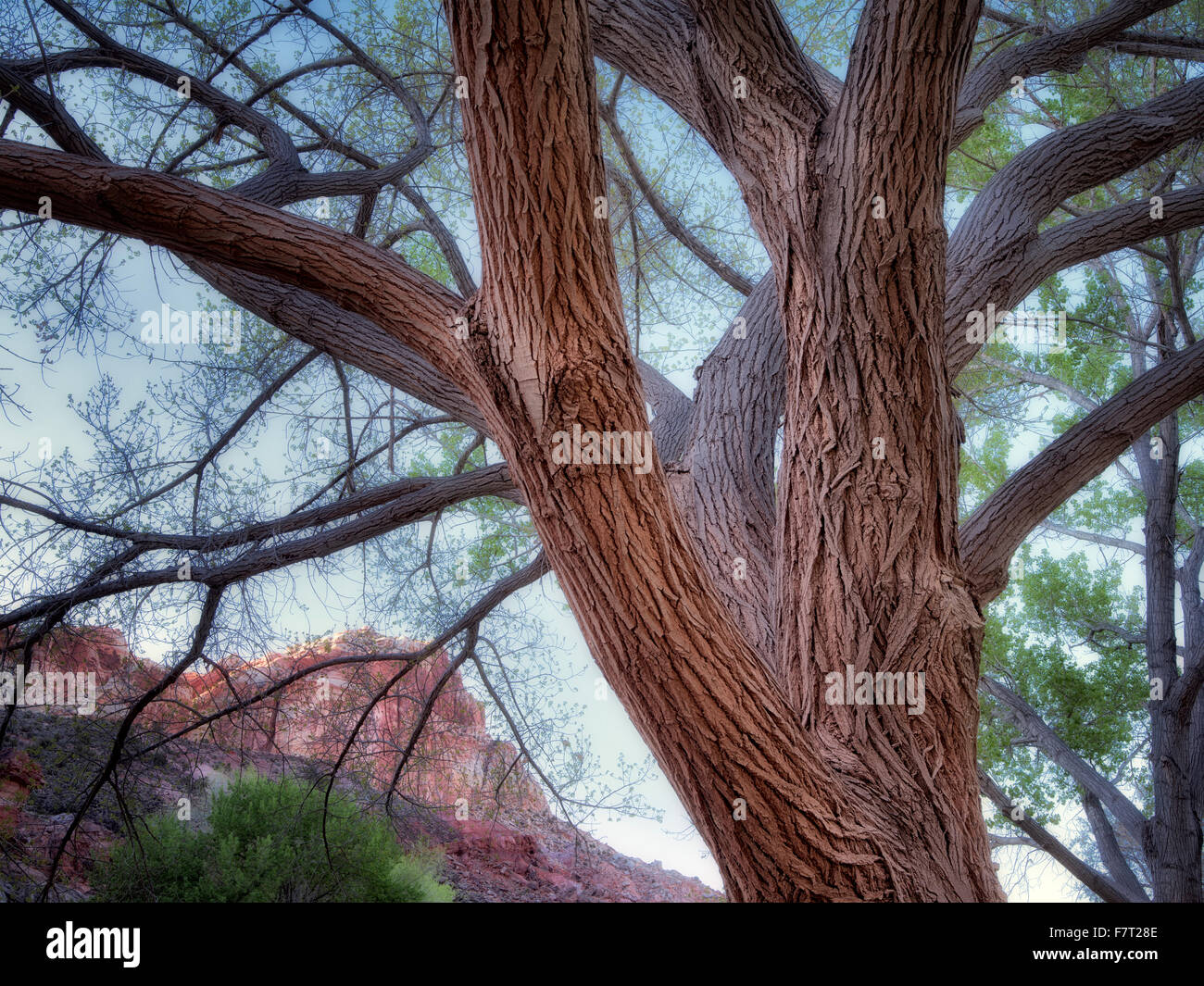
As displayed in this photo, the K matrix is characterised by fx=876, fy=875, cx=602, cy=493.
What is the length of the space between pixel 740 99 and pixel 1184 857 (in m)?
3.58

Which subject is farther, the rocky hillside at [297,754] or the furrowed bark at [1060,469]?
the rocky hillside at [297,754]

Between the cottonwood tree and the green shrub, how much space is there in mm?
1310


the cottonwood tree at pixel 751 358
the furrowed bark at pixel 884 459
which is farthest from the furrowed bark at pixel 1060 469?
the furrowed bark at pixel 884 459

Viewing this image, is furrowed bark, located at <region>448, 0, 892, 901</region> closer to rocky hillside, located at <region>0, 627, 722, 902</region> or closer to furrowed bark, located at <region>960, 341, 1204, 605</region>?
furrowed bark, located at <region>960, 341, 1204, 605</region>

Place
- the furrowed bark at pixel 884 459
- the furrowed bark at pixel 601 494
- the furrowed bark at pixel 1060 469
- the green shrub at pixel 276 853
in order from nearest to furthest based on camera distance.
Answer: the furrowed bark at pixel 601 494, the furrowed bark at pixel 884 459, the furrowed bark at pixel 1060 469, the green shrub at pixel 276 853

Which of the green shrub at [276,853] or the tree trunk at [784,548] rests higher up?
the tree trunk at [784,548]

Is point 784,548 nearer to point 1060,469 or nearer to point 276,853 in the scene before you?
point 1060,469

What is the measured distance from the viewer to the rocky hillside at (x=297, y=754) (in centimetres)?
293

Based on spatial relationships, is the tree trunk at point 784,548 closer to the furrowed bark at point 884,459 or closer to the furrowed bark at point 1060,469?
the furrowed bark at point 884,459

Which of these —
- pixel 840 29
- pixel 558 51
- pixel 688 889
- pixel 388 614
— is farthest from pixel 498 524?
pixel 558 51

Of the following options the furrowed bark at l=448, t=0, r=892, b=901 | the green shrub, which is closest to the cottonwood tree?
the furrowed bark at l=448, t=0, r=892, b=901

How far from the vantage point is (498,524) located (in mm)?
4234

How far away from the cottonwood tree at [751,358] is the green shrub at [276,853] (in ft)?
4.30

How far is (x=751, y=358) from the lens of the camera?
2.64 meters
